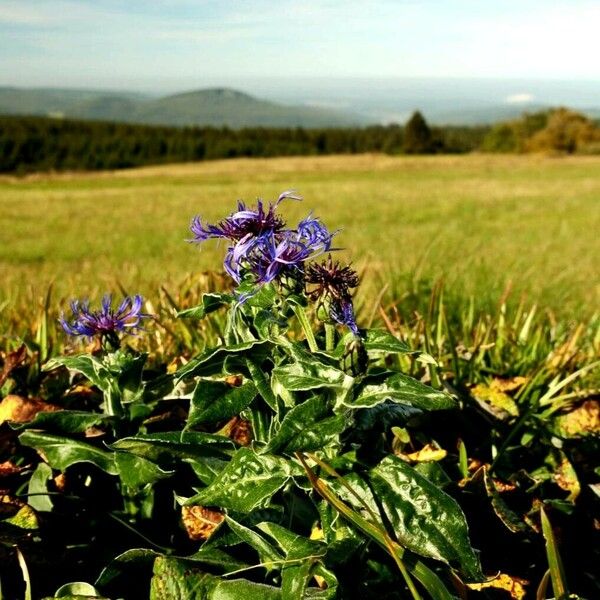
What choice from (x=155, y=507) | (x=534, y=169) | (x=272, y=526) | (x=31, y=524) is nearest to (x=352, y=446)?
(x=272, y=526)

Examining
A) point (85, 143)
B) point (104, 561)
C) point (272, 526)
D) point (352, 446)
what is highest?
point (352, 446)

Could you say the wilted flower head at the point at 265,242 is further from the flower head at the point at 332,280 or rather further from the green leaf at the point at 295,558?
the green leaf at the point at 295,558

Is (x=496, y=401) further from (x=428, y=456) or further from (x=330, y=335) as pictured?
(x=330, y=335)

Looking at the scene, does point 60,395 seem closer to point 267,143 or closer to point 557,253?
point 557,253

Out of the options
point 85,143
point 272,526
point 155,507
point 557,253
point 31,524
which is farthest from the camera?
point 85,143

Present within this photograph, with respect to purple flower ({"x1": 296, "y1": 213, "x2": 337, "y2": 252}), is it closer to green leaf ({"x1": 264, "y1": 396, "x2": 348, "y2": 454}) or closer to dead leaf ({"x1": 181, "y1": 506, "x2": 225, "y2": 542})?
green leaf ({"x1": 264, "y1": 396, "x2": 348, "y2": 454})

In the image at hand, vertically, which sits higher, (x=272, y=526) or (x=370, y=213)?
(x=272, y=526)

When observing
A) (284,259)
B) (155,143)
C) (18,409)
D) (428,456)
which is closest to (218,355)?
(284,259)

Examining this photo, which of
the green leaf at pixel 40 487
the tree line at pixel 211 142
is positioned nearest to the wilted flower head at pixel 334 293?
the green leaf at pixel 40 487
